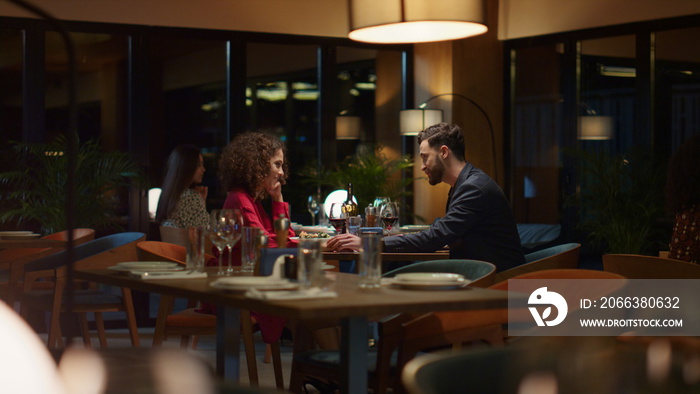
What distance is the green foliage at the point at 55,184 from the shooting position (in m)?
7.26

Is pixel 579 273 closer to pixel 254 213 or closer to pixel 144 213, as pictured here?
pixel 254 213

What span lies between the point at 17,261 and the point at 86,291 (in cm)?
69

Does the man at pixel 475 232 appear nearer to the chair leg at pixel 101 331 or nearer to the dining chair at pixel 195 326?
the dining chair at pixel 195 326

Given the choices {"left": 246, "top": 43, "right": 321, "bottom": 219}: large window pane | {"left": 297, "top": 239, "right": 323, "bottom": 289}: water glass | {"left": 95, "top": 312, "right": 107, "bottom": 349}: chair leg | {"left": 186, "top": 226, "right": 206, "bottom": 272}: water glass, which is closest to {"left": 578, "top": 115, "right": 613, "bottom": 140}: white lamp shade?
{"left": 246, "top": 43, "right": 321, "bottom": 219}: large window pane

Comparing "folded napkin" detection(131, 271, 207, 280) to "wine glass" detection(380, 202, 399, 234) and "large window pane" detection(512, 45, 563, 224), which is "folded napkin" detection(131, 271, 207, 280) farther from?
"large window pane" detection(512, 45, 563, 224)

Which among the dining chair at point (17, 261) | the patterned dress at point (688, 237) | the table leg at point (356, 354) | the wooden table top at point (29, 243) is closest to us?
the table leg at point (356, 354)

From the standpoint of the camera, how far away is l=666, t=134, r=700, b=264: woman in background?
163 inches

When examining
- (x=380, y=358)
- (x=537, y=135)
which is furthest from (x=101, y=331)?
(x=537, y=135)

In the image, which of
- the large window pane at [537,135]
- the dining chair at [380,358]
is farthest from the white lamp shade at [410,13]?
the large window pane at [537,135]

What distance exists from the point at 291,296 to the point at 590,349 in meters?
1.03

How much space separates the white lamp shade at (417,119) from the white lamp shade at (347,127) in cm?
63

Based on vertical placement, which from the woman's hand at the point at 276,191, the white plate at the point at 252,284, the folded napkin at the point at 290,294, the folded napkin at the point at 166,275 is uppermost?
the woman's hand at the point at 276,191

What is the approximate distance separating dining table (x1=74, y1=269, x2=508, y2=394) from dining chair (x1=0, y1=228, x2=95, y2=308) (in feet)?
8.78

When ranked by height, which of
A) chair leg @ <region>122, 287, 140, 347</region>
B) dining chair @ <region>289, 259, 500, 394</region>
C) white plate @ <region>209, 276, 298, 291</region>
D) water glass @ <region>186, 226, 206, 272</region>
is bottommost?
chair leg @ <region>122, 287, 140, 347</region>
